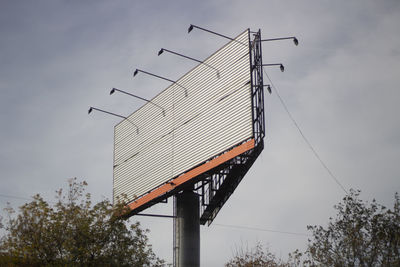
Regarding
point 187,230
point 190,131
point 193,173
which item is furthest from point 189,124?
point 187,230

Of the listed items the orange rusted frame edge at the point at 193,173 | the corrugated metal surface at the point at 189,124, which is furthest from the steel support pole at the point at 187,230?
the corrugated metal surface at the point at 189,124

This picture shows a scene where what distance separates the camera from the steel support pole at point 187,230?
129ft

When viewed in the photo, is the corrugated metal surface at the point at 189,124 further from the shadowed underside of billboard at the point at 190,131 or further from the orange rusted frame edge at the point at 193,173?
the orange rusted frame edge at the point at 193,173

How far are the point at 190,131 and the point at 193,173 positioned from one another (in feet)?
10.2

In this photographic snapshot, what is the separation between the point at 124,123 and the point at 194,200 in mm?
11774

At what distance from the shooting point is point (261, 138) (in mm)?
36312

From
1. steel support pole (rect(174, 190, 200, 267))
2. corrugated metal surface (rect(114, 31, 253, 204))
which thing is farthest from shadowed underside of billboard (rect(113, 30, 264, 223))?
steel support pole (rect(174, 190, 200, 267))

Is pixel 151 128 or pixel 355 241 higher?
pixel 151 128

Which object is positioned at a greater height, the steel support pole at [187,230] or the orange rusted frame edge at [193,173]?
the orange rusted frame edge at [193,173]

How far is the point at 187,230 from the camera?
132 feet

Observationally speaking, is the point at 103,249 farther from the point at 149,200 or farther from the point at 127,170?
the point at 127,170

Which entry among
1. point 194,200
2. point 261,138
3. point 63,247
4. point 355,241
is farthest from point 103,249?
point 355,241

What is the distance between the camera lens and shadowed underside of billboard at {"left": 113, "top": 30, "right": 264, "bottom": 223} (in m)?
36.8

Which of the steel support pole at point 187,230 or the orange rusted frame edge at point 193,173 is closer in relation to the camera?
the orange rusted frame edge at point 193,173
